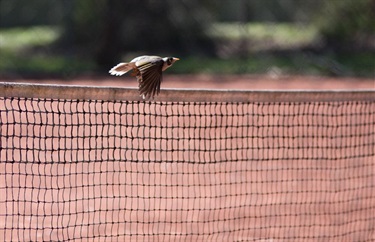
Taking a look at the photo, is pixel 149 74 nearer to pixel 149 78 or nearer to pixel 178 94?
pixel 149 78

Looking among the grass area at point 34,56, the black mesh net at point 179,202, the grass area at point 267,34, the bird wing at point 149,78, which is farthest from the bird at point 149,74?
the grass area at point 267,34

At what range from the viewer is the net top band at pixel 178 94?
510 cm

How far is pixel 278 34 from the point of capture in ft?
88.8

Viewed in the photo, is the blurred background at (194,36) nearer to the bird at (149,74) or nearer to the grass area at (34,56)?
the grass area at (34,56)

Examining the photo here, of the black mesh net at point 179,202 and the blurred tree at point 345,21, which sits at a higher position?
the blurred tree at point 345,21

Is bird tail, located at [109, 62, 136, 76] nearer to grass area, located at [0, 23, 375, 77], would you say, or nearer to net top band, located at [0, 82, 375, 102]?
net top band, located at [0, 82, 375, 102]

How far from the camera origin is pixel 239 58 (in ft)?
80.1

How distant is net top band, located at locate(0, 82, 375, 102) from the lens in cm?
510

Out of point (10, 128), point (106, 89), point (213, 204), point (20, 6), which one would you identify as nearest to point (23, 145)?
point (10, 128)

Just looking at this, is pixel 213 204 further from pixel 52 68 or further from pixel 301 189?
pixel 52 68

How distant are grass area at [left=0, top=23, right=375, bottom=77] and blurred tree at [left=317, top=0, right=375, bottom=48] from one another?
1.37 feet

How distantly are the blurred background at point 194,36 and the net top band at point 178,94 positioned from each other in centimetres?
1525

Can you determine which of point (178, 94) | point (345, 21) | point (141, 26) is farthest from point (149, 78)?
point (345, 21)

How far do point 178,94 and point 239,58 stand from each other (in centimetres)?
1900
